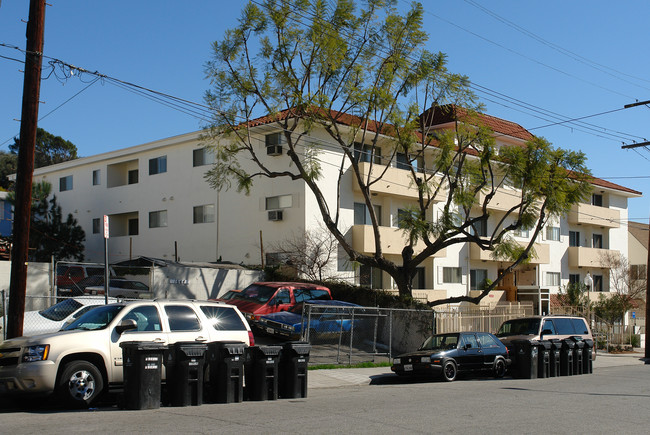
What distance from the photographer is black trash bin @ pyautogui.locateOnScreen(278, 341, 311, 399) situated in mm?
13398

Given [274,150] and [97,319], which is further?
[274,150]

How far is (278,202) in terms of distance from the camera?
32.6 metres

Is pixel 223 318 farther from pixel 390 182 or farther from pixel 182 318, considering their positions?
pixel 390 182

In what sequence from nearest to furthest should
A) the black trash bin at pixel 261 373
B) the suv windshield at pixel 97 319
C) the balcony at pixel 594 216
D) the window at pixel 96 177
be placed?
1. the suv windshield at pixel 97 319
2. the black trash bin at pixel 261 373
3. the window at pixel 96 177
4. the balcony at pixel 594 216

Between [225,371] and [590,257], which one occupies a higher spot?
[590,257]

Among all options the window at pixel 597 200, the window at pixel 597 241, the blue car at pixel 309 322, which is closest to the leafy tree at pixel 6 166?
the window at pixel 597 200

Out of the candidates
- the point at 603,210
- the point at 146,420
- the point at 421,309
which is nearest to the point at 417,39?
the point at 421,309

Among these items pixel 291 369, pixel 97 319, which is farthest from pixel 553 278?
pixel 97 319

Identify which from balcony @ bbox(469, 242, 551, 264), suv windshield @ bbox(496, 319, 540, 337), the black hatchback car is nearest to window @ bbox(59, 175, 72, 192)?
balcony @ bbox(469, 242, 551, 264)

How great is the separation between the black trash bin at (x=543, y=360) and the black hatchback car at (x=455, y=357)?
1.07 m

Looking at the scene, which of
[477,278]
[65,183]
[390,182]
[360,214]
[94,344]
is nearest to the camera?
[94,344]

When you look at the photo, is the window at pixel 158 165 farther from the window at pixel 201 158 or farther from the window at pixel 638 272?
the window at pixel 638 272

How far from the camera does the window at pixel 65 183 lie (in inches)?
1665

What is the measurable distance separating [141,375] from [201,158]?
25078 millimetres
